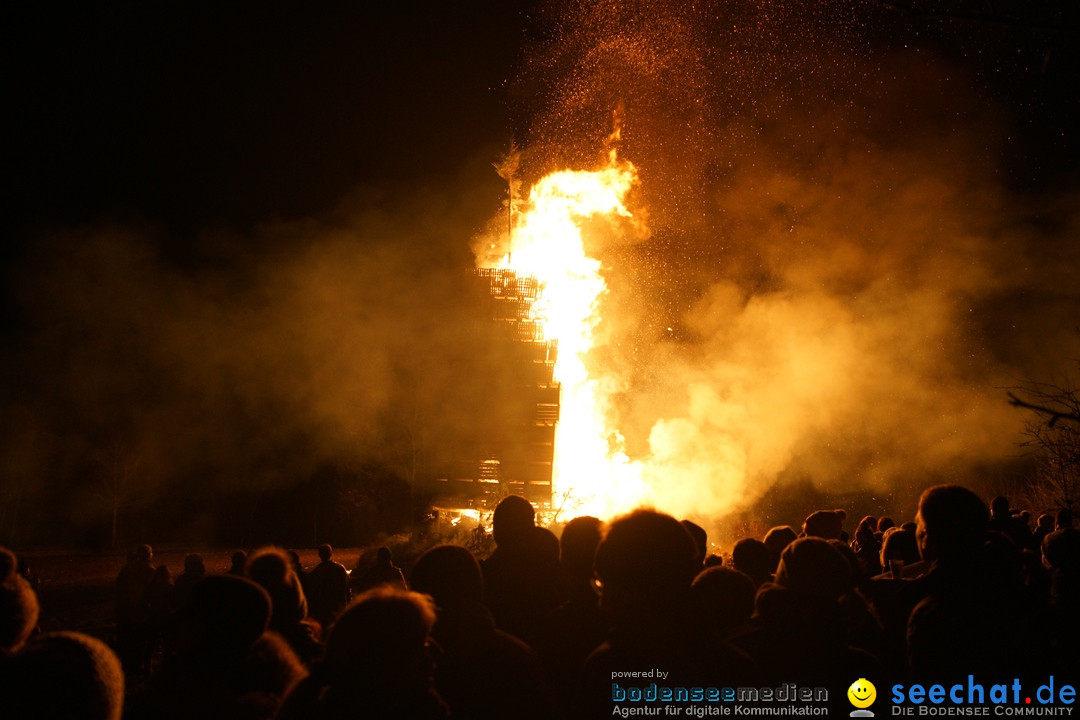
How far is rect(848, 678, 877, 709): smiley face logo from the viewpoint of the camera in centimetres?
207

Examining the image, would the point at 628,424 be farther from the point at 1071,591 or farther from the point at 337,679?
the point at 337,679

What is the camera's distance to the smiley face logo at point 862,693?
2068 millimetres

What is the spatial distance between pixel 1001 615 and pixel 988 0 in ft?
9.99

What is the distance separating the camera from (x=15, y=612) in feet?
6.12

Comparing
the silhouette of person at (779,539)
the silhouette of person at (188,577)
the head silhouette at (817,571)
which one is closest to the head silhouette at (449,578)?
the head silhouette at (817,571)

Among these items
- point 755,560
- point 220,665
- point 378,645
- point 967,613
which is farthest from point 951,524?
point 220,665

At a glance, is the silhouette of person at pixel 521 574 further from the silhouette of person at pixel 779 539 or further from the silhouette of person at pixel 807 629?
the silhouette of person at pixel 779 539

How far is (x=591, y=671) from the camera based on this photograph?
5.62 feet

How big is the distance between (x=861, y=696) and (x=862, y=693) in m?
0.01

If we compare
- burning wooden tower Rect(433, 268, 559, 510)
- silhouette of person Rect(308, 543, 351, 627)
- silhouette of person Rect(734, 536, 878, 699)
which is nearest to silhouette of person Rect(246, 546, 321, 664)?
silhouette of person Rect(734, 536, 878, 699)

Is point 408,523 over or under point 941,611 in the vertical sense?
under

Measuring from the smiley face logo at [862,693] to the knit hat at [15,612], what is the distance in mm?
2591

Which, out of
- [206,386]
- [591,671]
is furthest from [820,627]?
[206,386]

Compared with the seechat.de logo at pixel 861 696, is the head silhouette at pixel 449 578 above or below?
above
